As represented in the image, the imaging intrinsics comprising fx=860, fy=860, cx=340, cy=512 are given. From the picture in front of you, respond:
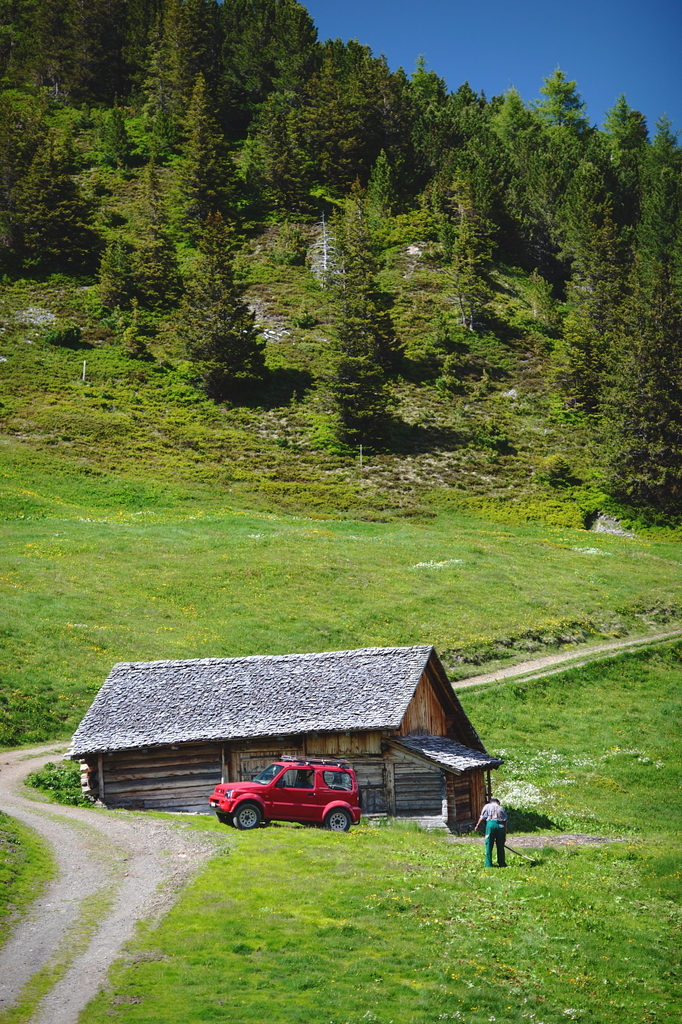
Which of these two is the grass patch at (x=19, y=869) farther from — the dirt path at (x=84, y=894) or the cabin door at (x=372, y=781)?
the cabin door at (x=372, y=781)

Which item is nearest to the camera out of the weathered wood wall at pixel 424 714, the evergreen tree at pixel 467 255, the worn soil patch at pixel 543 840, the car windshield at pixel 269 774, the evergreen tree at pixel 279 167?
the car windshield at pixel 269 774

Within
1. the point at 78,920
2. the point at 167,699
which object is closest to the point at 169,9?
the point at 167,699

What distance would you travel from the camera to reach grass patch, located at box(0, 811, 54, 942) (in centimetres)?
1625

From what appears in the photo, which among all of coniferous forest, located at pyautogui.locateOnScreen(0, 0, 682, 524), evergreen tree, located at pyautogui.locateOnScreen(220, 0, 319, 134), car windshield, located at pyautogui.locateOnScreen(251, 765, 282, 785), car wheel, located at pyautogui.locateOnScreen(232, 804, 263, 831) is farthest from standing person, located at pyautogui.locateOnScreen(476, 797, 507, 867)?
evergreen tree, located at pyautogui.locateOnScreen(220, 0, 319, 134)

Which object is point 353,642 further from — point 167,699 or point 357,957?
point 357,957

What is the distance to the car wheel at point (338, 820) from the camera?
24.9 metres

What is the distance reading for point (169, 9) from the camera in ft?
452

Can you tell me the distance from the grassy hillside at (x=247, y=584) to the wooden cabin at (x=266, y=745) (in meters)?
7.25

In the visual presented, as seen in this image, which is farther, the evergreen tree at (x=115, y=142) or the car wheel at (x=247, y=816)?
the evergreen tree at (x=115, y=142)

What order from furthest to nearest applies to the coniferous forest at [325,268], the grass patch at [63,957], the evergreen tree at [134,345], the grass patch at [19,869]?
the evergreen tree at [134,345], the coniferous forest at [325,268], the grass patch at [19,869], the grass patch at [63,957]

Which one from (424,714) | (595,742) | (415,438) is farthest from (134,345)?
(424,714)

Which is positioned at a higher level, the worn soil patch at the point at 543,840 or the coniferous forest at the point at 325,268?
the coniferous forest at the point at 325,268

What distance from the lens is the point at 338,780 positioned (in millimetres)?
25359

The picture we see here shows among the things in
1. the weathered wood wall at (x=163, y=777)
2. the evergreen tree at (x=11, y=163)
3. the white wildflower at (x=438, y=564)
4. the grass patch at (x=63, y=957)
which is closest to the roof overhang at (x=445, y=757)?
the weathered wood wall at (x=163, y=777)
